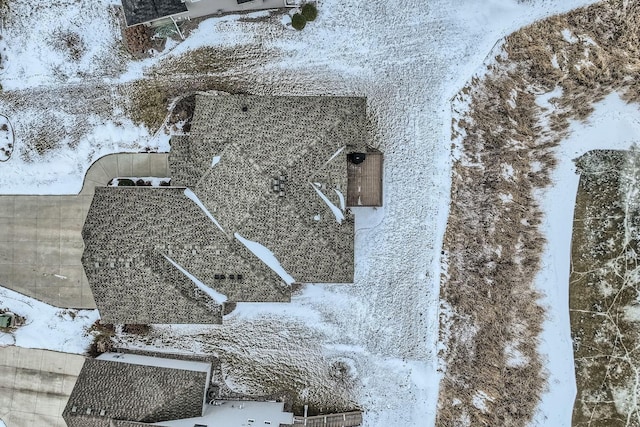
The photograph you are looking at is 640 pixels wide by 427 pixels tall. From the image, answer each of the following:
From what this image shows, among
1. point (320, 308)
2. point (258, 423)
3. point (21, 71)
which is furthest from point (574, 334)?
point (21, 71)

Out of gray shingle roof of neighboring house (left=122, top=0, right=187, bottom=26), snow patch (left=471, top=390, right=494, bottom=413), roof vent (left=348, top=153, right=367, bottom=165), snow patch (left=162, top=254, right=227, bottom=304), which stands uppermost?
gray shingle roof of neighboring house (left=122, top=0, right=187, bottom=26)

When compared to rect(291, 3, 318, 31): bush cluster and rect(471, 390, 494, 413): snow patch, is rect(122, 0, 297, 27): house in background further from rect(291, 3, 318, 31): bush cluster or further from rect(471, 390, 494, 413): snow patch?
rect(471, 390, 494, 413): snow patch

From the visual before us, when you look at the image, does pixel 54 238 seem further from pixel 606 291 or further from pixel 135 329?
pixel 606 291

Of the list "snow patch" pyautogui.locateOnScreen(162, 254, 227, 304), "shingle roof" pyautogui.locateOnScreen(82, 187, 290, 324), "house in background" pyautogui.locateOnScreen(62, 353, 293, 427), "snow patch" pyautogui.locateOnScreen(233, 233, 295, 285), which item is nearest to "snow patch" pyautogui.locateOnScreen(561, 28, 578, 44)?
"snow patch" pyautogui.locateOnScreen(233, 233, 295, 285)

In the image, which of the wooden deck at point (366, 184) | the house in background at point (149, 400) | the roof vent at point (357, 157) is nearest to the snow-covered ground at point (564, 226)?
the wooden deck at point (366, 184)

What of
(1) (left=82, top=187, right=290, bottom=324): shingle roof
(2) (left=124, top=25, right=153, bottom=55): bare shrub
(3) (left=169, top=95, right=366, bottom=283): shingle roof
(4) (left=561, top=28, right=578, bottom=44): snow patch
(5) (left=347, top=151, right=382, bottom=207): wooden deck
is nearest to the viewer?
(3) (left=169, top=95, right=366, bottom=283): shingle roof

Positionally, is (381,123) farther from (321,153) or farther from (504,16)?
(504,16)
